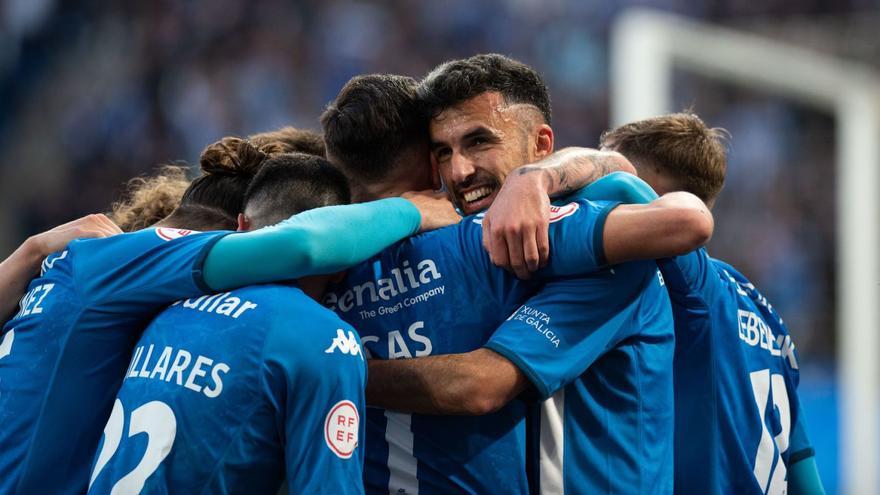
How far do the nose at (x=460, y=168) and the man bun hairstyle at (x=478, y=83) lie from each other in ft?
0.62

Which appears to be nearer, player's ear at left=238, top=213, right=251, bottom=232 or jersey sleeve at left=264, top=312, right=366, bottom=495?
jersey sleeve at left=264, top=312, right=366, bottom=495

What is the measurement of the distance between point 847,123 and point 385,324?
7.50 meters

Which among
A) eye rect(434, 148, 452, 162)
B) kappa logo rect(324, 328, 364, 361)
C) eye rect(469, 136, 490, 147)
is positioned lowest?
kappa logo rect(324, 328, 364, 361)

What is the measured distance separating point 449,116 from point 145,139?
37.4 feet

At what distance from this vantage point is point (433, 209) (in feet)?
12.7

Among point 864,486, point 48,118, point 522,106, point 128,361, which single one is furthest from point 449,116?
point 48,118

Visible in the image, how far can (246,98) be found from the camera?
1496cm

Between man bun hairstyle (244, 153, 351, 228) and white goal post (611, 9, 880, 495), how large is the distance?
240 inches

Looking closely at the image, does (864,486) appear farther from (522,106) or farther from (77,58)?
(77,58)

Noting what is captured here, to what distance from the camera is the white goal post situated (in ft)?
31.6

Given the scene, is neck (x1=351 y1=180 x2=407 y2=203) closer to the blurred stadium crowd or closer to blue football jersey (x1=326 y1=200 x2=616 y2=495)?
blue football jersey (x1=326 y1=200 x2=616 y2=495)

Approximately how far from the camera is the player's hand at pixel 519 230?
347 centimetres

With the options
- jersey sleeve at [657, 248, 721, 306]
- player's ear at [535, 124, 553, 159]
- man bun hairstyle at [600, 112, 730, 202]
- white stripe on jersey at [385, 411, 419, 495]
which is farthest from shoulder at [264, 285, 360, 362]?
man bun hairstyle at [600, 112, 730, 202]

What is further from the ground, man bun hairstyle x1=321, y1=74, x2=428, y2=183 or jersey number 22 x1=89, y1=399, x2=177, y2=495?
man bun hairstyle x1=321, y1=74, x2=428, y2=183
